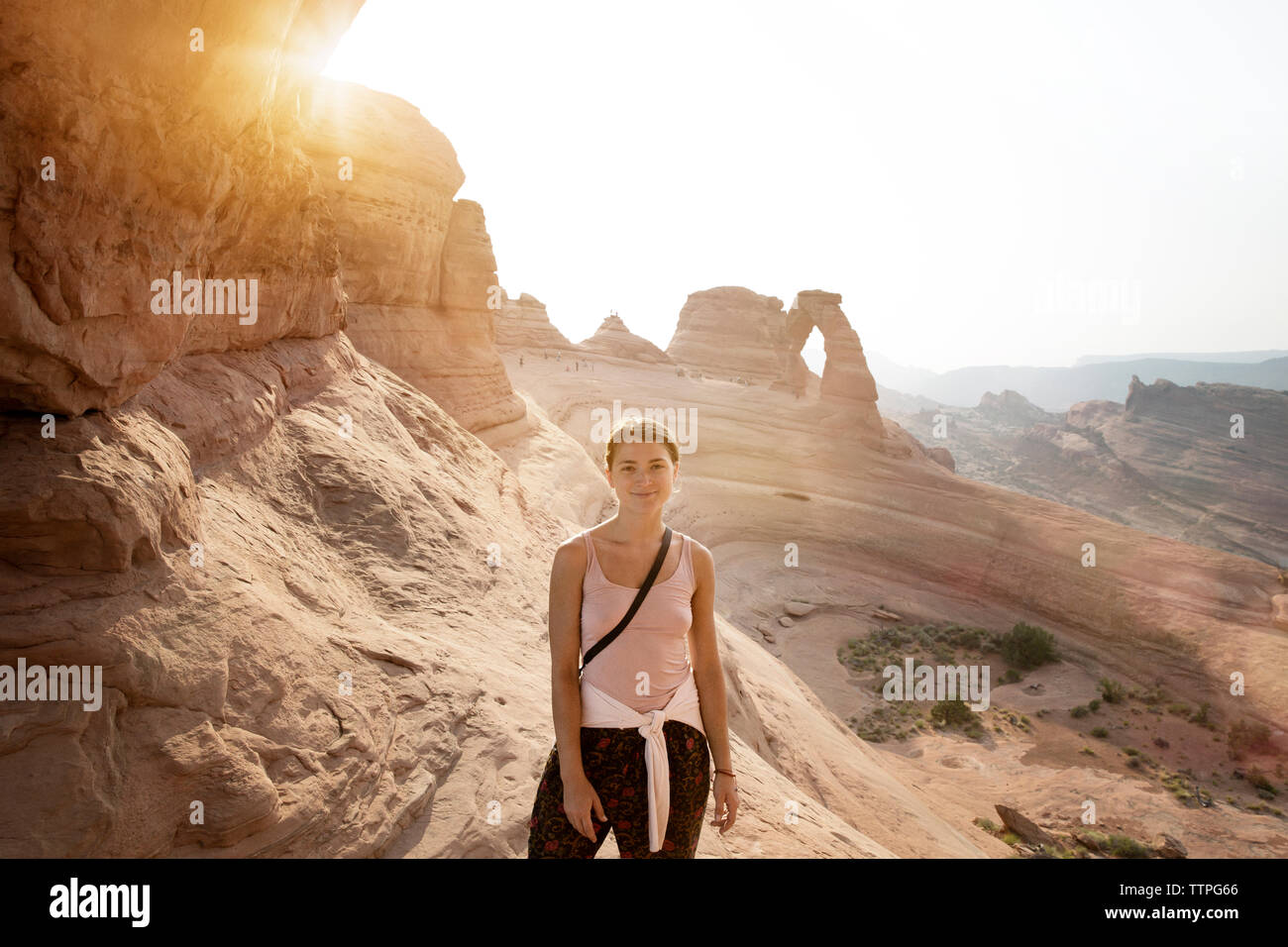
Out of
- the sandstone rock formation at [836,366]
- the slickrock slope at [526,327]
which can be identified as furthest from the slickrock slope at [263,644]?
the slickrock slope at [526,327]

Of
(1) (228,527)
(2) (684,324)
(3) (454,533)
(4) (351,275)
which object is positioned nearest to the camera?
(1) (228,527)

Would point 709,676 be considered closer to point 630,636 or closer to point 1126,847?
point 630,636

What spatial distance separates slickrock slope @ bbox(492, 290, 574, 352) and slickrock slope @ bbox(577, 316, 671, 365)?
2.44 m

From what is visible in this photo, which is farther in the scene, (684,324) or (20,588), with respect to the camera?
(684,324)

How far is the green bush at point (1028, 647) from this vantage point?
61.3 feet

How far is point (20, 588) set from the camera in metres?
2.78

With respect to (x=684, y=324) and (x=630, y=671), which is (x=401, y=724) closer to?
(x=630, y=671)

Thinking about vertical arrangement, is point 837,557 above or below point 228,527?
below

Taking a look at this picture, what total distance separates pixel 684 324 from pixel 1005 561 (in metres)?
41.0

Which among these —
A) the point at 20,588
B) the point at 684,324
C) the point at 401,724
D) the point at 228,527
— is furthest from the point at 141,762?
the point at 684,324

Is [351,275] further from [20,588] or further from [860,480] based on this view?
[860,480]

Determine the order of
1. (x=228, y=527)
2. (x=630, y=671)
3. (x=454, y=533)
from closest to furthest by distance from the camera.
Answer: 1. (x=630, y=671)
2. (x=228, y=527)
3. (x=454, y=533)

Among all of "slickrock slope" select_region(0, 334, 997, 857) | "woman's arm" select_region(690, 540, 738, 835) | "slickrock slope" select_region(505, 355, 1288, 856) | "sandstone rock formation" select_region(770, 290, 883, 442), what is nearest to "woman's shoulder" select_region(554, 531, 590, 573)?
"woman's arm" select_region(690, 540, 738, 835)

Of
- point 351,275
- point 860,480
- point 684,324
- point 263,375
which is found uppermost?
point 684,324
